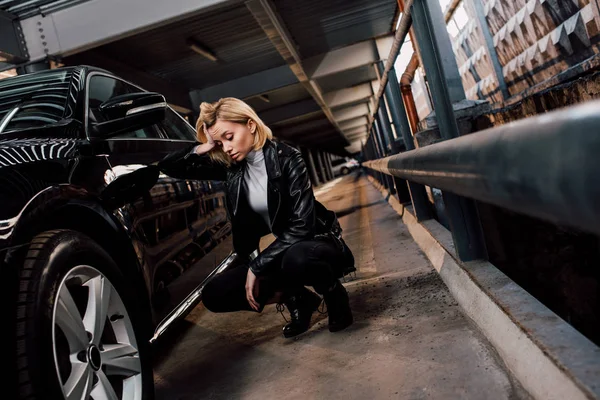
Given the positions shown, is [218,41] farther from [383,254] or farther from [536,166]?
[536,166]

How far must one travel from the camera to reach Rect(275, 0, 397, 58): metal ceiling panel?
916 centimetres

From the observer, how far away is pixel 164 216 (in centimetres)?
241

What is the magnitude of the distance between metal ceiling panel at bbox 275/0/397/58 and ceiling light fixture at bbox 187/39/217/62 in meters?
1.72

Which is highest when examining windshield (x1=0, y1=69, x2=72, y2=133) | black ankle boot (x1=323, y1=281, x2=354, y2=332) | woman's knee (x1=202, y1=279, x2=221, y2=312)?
windshield (x1=0, y1=69, x2=72, y2=133)

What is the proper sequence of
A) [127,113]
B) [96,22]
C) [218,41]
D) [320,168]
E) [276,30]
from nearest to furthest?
[127,113] → [96,22] → [276,30] → [218,41] → [320,168]

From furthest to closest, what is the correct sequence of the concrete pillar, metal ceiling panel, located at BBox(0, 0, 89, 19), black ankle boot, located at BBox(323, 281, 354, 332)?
the concrete pillar
metal ceiling panel, located at BBox(0, 0, 89, 19)
black ankle boot, located at BBox(323, 281, 354, 332)

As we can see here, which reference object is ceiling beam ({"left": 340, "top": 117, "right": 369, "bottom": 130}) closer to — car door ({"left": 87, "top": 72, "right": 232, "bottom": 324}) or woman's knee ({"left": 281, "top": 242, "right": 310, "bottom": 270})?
car door ({"left": 87, "top": 72, "right": 232, "bottom": 324})

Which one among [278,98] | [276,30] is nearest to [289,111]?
[278,98]

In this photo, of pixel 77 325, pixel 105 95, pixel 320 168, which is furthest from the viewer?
pixel 320 168

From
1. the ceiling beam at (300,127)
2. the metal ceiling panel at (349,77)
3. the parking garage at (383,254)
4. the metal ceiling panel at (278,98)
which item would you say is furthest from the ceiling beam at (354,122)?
the parking garage at (383,254)

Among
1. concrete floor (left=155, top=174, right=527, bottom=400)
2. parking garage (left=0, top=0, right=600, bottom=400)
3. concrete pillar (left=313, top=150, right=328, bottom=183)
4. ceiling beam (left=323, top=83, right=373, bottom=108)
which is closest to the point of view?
parking garage (left=0, top=0, right=600, bottom=400)

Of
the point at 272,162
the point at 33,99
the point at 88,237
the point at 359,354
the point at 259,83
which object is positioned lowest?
the point at 359,354

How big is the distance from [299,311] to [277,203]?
603mm

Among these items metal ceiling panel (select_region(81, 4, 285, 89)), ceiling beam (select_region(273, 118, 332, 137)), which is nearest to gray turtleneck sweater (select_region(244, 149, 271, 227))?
metal ceiling panel (select_region(81, 4, 285, 89))
